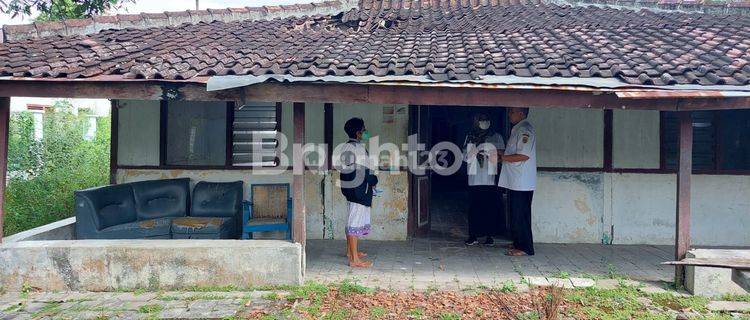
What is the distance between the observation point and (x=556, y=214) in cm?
710

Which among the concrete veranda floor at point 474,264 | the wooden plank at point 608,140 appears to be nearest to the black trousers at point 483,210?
the concrete veranda floor at point 474,264

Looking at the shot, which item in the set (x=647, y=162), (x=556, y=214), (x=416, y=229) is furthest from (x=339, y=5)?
(x=647, y=162)

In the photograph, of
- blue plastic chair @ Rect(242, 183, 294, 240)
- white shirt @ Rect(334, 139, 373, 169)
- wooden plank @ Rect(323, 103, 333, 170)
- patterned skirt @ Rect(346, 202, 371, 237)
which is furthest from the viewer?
wooden plank @ Rect(323, 103, 333, 170)

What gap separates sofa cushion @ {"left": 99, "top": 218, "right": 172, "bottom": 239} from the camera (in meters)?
5.98

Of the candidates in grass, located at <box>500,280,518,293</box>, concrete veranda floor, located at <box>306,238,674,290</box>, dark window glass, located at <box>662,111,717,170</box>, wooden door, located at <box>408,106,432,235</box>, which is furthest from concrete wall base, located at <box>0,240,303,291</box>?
dark window glass, located at <box>662,111,717,170</box>

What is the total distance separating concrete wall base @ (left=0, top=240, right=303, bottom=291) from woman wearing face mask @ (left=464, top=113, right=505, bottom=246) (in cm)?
288

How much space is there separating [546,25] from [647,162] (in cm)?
255

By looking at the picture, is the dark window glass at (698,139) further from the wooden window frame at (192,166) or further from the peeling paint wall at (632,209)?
the wooden window frame at (192,166)

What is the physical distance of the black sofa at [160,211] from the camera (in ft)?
19.6

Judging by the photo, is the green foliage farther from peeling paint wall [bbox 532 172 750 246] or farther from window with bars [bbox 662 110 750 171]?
window with bars [bbox 662 110 750 171]

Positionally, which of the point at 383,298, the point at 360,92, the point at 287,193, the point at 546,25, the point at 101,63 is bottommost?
the point at 383,298

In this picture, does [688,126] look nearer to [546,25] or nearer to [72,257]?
[546,25]

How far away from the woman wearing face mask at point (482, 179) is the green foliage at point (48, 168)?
762cm

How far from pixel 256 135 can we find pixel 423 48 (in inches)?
117
